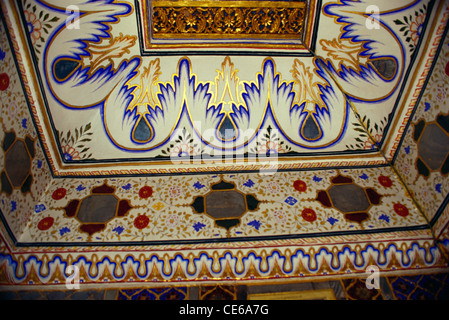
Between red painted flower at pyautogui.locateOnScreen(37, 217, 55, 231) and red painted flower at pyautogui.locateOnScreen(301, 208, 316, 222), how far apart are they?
1.99m

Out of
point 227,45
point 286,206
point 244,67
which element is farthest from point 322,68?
point 286,206

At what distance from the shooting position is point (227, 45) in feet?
8.63

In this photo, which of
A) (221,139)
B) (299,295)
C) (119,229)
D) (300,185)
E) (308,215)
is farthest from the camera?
(221,139)

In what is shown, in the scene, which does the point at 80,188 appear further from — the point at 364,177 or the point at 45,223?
the point at 364,177

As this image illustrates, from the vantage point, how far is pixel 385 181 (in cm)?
274

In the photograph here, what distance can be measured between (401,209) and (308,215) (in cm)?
78

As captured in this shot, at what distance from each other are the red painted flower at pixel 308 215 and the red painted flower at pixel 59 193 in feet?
6.60

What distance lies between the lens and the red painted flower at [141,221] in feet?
7.85

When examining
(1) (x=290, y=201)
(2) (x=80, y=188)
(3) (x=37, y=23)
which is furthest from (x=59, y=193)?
(1) (x=290, y=201)

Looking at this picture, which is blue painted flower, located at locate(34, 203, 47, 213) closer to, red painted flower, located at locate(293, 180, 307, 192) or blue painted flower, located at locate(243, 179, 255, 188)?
blue painted flower, located at locate(243, 179, 255, 188)
